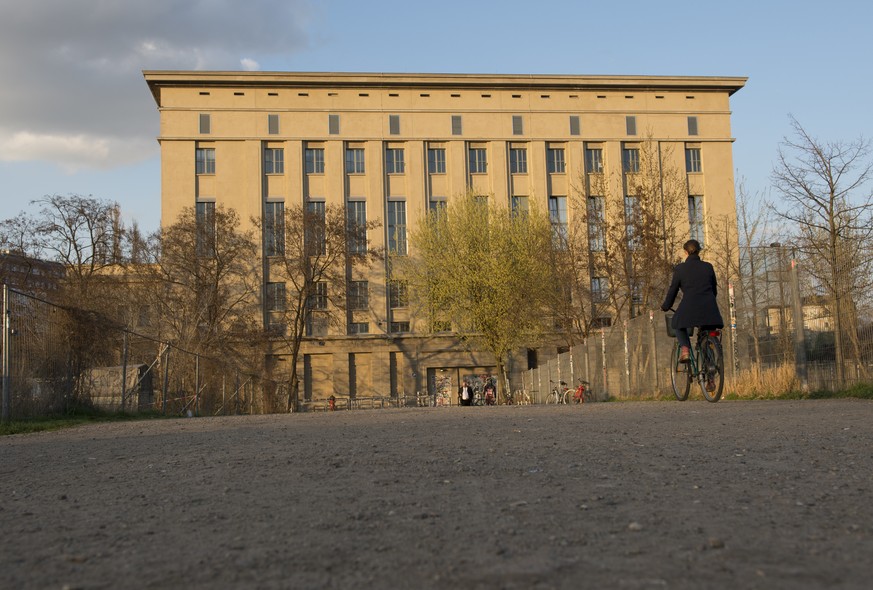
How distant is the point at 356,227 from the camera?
54.6 m

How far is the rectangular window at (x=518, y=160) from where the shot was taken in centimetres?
6800

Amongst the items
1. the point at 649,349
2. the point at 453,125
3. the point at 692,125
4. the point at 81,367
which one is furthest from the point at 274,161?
the point at 81,367

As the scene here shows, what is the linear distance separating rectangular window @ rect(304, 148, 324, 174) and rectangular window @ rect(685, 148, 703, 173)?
91.7 feet

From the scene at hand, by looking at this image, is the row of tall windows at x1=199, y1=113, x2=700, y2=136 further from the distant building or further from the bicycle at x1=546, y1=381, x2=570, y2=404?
the bicycle at x1=546, y1=381, x2=570, y2=404

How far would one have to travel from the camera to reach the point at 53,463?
7367 millimetres

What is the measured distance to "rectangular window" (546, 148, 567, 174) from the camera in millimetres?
68500

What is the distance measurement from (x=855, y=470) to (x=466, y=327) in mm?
40808

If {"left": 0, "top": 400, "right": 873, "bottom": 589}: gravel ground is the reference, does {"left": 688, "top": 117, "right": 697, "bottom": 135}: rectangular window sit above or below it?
above

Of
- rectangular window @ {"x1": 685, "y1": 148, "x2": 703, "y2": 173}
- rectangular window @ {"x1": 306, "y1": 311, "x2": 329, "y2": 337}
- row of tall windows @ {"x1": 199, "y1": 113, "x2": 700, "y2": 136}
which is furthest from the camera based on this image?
rectangular window @ {"x1": 685, "y1": 148, "x2": 703, "y2": 173}

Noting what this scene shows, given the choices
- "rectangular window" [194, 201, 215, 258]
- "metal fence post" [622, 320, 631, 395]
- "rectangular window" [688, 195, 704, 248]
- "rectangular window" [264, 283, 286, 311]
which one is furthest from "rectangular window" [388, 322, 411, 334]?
"metal fence post" [622, 320, 631, 395]

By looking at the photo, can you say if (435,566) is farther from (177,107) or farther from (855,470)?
(177,107)

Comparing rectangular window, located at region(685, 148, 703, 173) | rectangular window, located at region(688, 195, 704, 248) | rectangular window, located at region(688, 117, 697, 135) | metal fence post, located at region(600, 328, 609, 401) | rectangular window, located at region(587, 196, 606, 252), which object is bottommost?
metal fence post, located at region(600, 328, 609, 401)

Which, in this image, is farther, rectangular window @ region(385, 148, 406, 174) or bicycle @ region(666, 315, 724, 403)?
rectangular window @ region(385, 148, 406, 174)

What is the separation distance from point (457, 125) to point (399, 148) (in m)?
4.79
